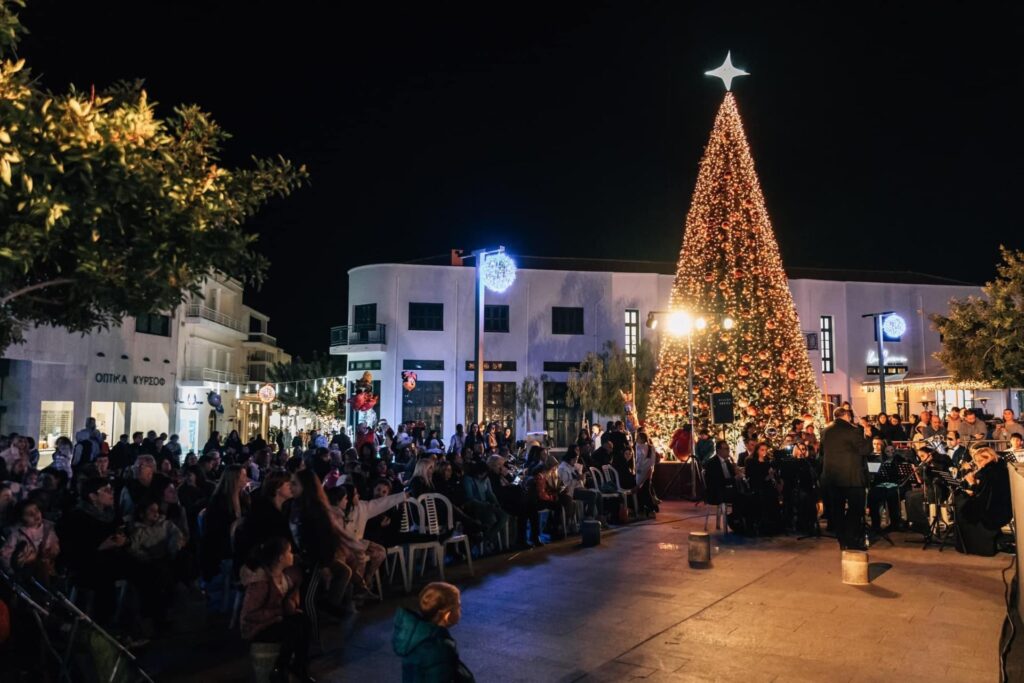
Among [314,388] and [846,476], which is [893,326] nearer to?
[846,476]

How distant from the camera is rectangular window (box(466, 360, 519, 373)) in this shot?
32.2m

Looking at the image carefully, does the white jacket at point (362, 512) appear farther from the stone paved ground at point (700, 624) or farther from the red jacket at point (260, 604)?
the red jacket at point (260, 604)

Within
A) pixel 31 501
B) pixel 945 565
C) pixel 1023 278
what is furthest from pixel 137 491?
pixel 1023 278

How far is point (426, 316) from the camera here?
32469mm

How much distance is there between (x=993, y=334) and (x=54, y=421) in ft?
94.0

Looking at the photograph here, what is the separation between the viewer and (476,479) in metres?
9.73

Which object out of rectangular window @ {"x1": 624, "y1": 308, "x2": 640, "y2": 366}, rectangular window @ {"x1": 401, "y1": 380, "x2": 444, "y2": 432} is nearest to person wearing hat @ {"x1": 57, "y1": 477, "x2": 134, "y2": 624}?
rectangular window @ {"x1": 401, "y1": 380, "x2": 444, "y2": 432}

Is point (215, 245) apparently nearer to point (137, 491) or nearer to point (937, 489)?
point (137, 491)

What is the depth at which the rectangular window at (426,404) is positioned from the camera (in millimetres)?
31766

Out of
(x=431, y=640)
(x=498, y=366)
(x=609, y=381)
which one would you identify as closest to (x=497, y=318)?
(x=498, y=366)

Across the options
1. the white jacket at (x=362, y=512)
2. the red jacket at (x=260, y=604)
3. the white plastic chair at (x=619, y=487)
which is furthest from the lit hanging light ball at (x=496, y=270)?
the red jacket at (x=260, y=604)

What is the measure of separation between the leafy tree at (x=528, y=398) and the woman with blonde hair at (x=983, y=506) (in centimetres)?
2291

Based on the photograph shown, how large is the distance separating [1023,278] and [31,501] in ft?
78.0

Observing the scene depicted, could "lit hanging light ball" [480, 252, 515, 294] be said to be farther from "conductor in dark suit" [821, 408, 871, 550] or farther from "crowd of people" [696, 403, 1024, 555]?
"conductor in dark suit" [821, 408, 871, 550]
